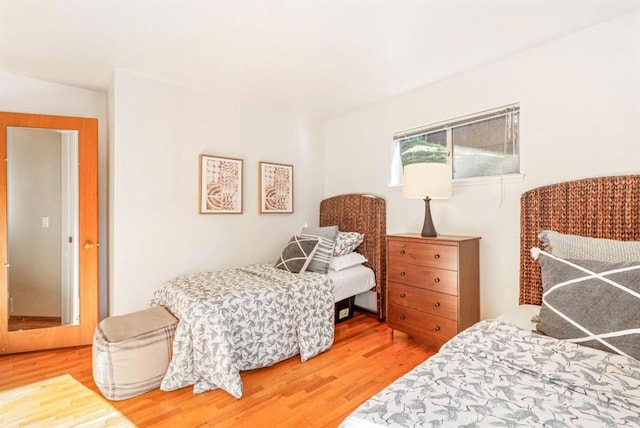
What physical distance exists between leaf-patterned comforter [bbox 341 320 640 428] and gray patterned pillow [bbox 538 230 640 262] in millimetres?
581

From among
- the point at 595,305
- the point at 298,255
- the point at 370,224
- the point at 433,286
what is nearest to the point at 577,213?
the point at 595,305

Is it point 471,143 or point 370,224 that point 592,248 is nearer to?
point 471,143

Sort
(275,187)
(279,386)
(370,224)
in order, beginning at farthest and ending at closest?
1. (275,187)
2. (370,224)
3. (279,386)

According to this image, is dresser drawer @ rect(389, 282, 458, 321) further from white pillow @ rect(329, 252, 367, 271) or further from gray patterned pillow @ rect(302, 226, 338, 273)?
gray patterned pillow @ rect(302, 226, 338, 273)

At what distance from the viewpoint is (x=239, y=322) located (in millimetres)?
2109

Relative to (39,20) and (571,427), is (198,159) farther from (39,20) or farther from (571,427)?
(571,427)

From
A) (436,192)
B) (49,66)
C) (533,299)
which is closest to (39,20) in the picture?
(49,66)

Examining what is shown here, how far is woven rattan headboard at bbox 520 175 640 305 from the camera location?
1761 mm

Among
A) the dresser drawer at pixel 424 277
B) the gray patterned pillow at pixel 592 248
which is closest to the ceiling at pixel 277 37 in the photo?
the gray patterned pillow at pixel 592 248

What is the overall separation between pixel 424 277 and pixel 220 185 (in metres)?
2.11

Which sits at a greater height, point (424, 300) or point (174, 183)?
point (174, 183)

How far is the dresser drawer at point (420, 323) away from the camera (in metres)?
2.28

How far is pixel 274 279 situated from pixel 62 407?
1.49 meters

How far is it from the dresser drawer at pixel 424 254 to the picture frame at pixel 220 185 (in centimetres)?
165
